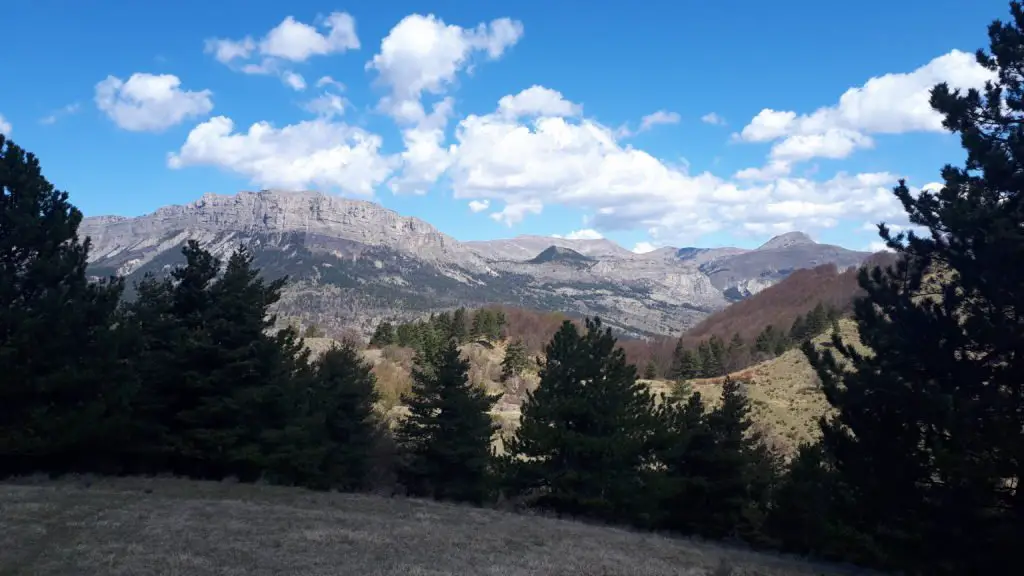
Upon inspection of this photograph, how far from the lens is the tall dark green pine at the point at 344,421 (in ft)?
93.7

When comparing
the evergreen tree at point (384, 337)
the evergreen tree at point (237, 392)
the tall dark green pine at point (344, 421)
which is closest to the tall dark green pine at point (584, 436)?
the tall dark green pine at point (344, 421)

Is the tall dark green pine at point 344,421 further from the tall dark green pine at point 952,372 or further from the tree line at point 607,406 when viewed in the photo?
the tall dark green pine at point 952,372

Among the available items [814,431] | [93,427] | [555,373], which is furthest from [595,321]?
[814,431]

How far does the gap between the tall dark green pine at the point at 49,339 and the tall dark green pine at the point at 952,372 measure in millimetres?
18920

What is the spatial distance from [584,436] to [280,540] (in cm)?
1444

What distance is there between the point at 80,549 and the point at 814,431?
6148cm

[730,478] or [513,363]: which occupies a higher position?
[513,363]

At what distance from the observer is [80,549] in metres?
9.60

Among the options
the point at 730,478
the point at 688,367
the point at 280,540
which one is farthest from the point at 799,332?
the point at 280,540

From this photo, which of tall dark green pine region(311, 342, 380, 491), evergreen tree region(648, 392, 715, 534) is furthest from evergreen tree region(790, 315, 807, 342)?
tall dark green pine region(311, 342, 380, 491)

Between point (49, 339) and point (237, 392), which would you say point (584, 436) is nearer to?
point (237, 392)

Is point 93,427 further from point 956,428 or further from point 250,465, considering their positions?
point 956,428

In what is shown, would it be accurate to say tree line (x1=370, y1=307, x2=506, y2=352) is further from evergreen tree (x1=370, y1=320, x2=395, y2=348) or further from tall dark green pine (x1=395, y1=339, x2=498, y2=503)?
tall dark green pine (x1=395, y1=339, x2=498, y2=503)

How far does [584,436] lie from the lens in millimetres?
23922
